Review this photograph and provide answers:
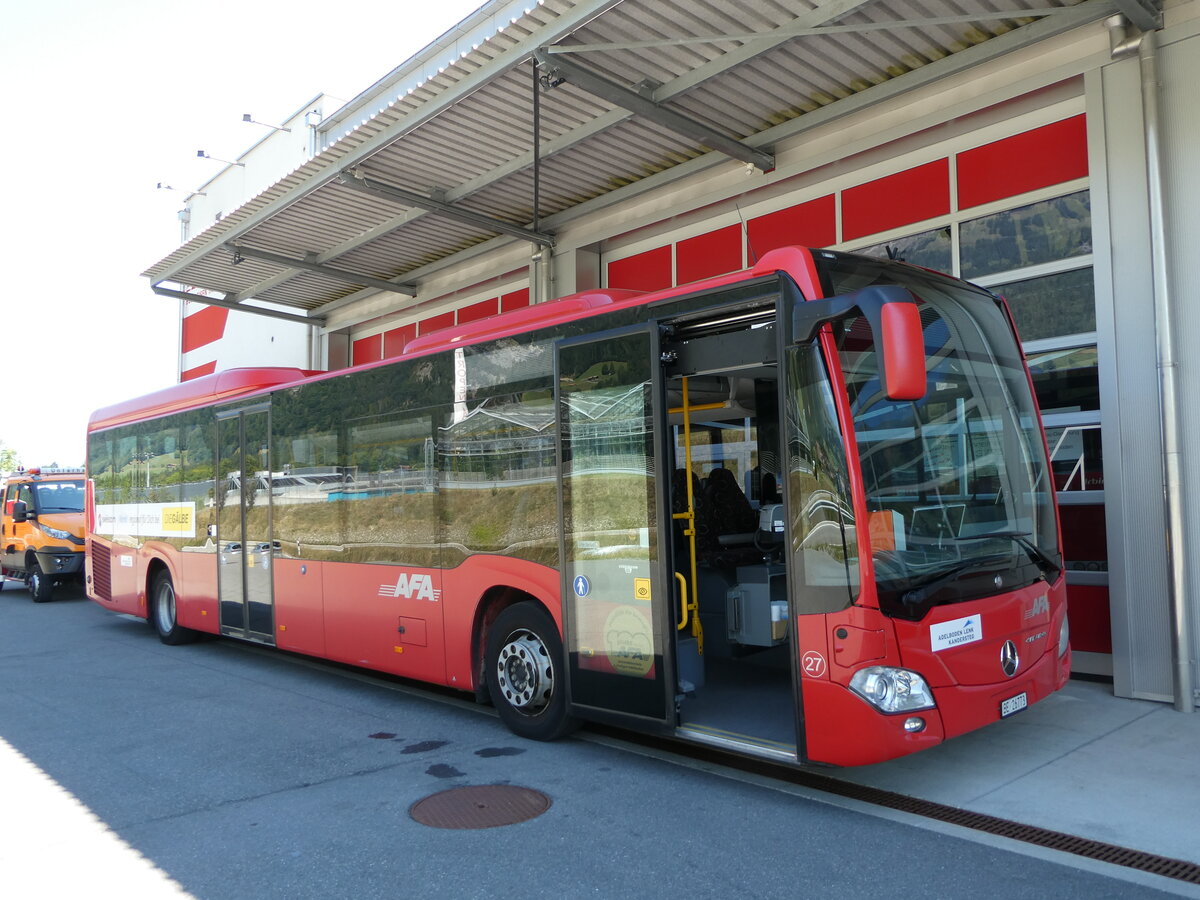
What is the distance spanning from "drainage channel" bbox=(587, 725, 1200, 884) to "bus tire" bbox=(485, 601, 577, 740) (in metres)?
0.63

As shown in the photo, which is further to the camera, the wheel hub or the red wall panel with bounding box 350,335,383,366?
the red wall panel with bounding box 350,335,383,366

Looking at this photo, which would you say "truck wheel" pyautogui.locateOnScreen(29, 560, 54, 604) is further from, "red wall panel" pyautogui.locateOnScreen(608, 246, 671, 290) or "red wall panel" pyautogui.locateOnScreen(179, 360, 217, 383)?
"red wall panel" pyautogui.locateOnScreen(608, 246, 671, 290)

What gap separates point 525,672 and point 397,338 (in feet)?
36.9

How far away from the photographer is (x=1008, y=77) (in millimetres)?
8242

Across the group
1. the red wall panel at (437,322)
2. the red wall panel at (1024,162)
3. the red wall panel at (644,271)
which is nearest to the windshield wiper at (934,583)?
the red wall panel at (1024,162)

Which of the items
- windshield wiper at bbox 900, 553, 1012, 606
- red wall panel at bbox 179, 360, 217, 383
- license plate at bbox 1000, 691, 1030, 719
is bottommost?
license plate at bbox 1000, 691, 1030, 719

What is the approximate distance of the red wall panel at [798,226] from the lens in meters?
9.74

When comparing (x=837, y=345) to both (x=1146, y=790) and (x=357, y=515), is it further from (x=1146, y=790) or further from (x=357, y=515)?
(x=357, y=515)

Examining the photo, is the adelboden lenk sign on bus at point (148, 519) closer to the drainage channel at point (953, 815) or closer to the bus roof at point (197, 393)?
the bus roof at point (197, 393)

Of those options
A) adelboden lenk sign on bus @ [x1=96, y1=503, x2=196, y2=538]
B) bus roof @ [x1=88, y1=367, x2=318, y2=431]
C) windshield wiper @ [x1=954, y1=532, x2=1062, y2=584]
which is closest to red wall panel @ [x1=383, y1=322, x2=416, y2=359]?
bus roof @ [x1=88, y1=367, x2=318, y2=431]

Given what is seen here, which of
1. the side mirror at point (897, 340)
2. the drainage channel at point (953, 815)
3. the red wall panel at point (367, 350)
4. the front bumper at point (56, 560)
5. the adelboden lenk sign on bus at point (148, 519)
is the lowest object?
the drainage channel at point (953, 815)

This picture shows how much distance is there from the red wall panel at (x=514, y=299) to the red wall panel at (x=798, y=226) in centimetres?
420

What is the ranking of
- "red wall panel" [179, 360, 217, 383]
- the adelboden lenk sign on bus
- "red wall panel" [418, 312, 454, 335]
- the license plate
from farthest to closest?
"red wall panel" [179, 360, 217, 383]
"red wall panel" [418, 312, 454, 335]
the adelboden lenk sign on bus
the license plate

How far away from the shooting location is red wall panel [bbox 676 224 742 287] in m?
10.7
